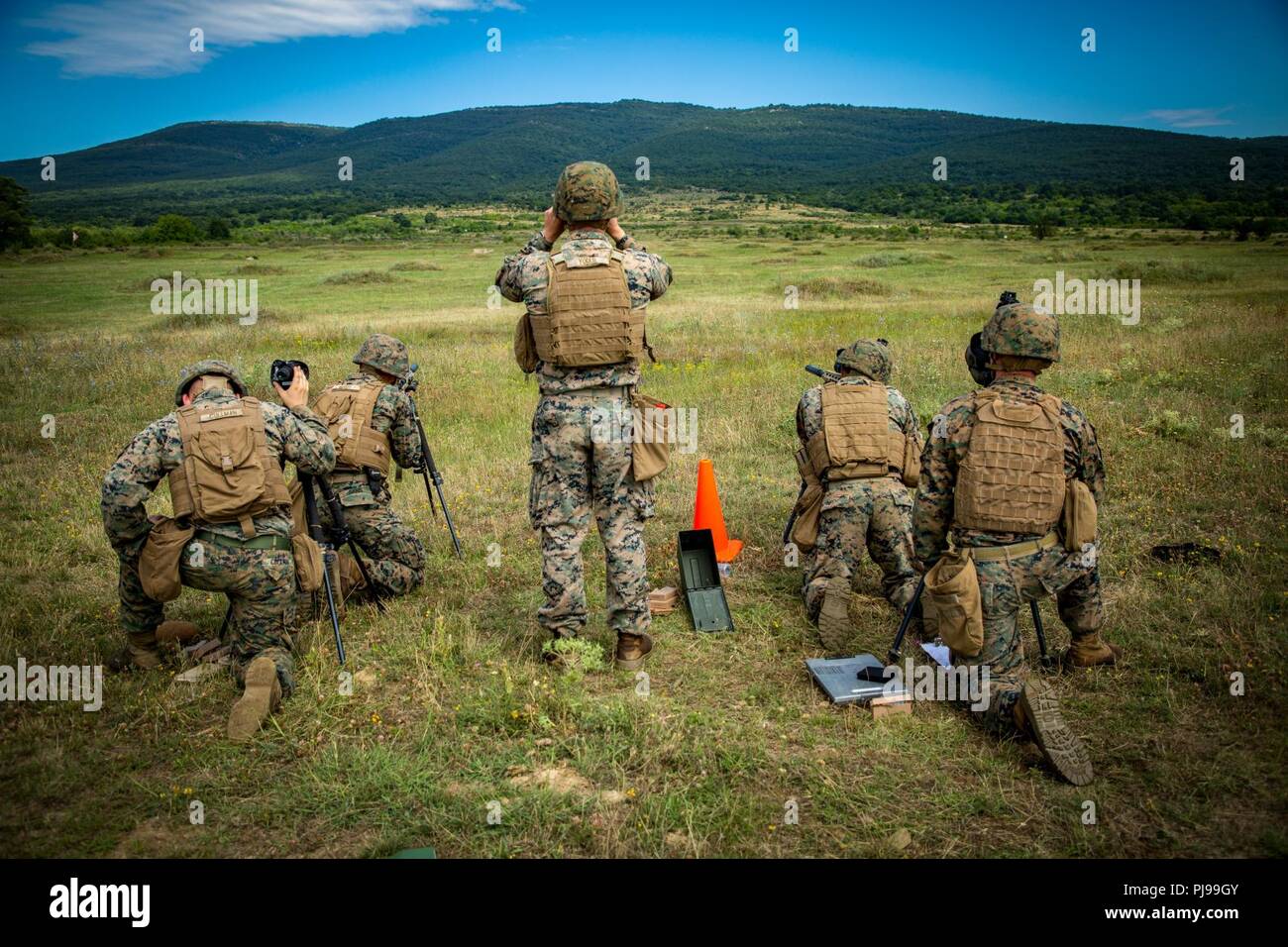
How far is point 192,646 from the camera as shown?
5805 mm

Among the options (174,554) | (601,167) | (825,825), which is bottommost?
(825,825)

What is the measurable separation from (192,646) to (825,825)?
439cm

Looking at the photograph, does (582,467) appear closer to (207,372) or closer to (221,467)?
(221,467)

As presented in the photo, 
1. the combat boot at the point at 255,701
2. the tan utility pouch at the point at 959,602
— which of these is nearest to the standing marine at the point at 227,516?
the combat boot at the point at 255,701

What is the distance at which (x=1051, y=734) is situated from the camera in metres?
4.22

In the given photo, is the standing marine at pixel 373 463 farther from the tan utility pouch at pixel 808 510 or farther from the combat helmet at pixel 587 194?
the tan utility pouch at pixel 808 510

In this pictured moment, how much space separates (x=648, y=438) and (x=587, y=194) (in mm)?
1530

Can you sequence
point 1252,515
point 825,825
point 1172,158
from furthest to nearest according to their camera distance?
point 1172,158 < point 1252,515 < point 825,825

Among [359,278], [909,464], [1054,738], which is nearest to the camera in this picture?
[1054,738]

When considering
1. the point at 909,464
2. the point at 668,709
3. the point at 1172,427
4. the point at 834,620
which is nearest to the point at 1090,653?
the point at 834,620

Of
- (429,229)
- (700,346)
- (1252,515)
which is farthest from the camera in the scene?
(429,229)

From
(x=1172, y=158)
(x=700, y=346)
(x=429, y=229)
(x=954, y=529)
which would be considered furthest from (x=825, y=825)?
(x=1172, y=158)

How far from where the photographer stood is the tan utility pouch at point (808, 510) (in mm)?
6438

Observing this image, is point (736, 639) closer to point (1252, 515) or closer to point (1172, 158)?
point (1252, 515)
